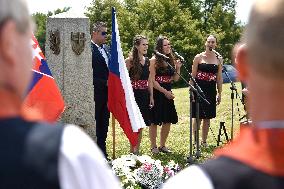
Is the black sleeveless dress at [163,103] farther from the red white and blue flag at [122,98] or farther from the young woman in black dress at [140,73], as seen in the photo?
the red white and blue flag at [122,98]

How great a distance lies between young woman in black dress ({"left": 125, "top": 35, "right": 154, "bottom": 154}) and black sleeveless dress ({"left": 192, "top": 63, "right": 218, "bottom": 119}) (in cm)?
87

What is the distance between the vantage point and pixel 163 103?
10469 mm

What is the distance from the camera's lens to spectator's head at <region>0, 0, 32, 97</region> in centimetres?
144

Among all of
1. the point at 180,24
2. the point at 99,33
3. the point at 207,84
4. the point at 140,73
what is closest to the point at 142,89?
the point at 140,73

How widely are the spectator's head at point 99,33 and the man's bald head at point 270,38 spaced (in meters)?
8.19

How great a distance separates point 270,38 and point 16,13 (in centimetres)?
53

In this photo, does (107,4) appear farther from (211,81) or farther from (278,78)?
(278,78)

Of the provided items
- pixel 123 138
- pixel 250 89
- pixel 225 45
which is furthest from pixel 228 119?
pixel 225 45

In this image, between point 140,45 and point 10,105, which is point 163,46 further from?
point 10,105

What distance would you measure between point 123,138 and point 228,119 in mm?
4001

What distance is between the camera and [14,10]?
1.45m

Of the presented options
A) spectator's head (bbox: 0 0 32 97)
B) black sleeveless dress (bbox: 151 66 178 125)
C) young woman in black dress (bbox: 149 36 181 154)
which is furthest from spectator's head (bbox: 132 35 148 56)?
spectator's head (bbox: 0 0 32 97)

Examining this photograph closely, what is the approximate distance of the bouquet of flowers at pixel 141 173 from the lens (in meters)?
6.34

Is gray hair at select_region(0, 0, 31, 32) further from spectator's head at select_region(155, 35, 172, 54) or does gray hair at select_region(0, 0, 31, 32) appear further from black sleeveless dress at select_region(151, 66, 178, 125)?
black sleeveless dress at select_region(151, 66, 178, 125)
